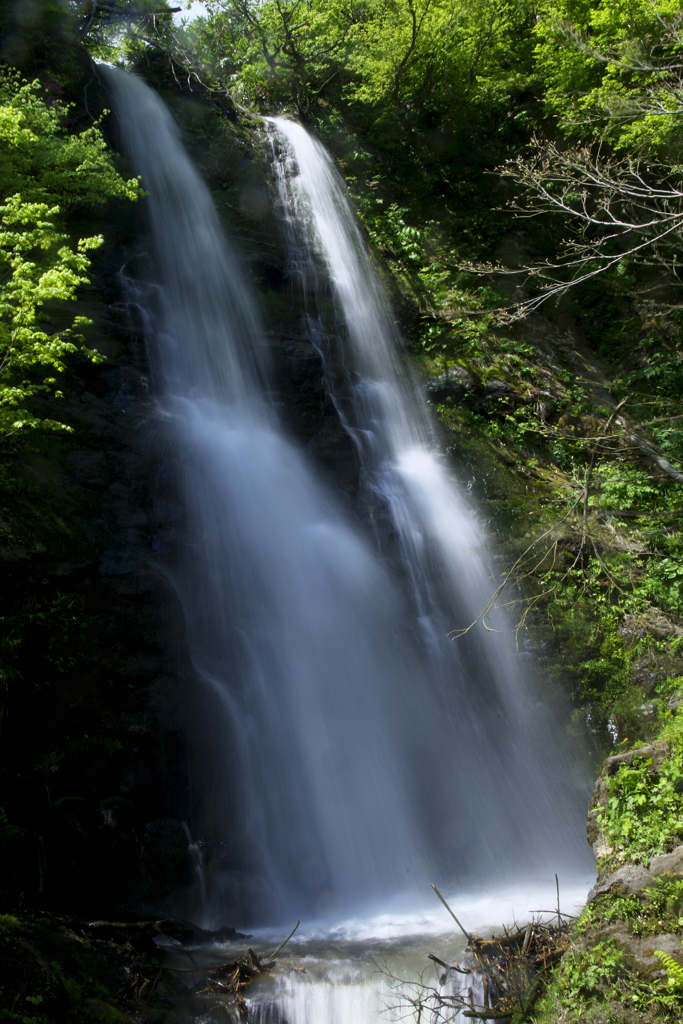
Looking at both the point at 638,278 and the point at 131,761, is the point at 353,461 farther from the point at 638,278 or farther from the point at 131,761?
the point at 638,278

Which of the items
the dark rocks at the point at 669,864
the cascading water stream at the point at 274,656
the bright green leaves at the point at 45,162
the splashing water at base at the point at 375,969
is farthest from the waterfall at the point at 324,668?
the dark rocks at the point at 669,864

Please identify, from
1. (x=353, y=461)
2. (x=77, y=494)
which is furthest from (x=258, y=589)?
(x=353, y=461)

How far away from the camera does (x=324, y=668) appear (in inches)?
295

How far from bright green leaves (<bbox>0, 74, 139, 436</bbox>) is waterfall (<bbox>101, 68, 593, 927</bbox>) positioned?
176 cm

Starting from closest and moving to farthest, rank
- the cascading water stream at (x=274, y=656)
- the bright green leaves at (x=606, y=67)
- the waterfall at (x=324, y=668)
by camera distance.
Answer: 1. the cascading water stream at (x=274, y=656)
2. the waterfall at (x=324, y=668)
3. the bright green leaves at (x=606, y=67)

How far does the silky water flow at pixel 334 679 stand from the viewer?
6.08 metres

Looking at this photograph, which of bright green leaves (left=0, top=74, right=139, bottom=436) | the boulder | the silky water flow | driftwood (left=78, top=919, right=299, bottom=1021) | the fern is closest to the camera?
the fern

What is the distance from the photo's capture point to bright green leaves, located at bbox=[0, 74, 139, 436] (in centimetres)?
536

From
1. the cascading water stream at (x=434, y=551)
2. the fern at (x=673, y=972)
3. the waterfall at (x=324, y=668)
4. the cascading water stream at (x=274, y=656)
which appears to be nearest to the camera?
the fern at (x=673, y=972)

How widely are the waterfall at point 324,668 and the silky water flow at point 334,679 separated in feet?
0.07

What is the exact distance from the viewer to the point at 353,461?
10031mm

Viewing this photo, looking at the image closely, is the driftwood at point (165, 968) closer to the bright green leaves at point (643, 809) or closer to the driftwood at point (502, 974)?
the driftwood at point (502, 974)

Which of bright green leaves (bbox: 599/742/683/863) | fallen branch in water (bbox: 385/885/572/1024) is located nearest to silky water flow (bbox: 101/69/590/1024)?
fallen branch in water (bbox: 385/885/572/1024)

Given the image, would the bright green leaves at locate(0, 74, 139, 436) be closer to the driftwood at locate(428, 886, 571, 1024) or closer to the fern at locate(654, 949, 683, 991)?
the driftwood at locate(428, 886, 571, 1024)
